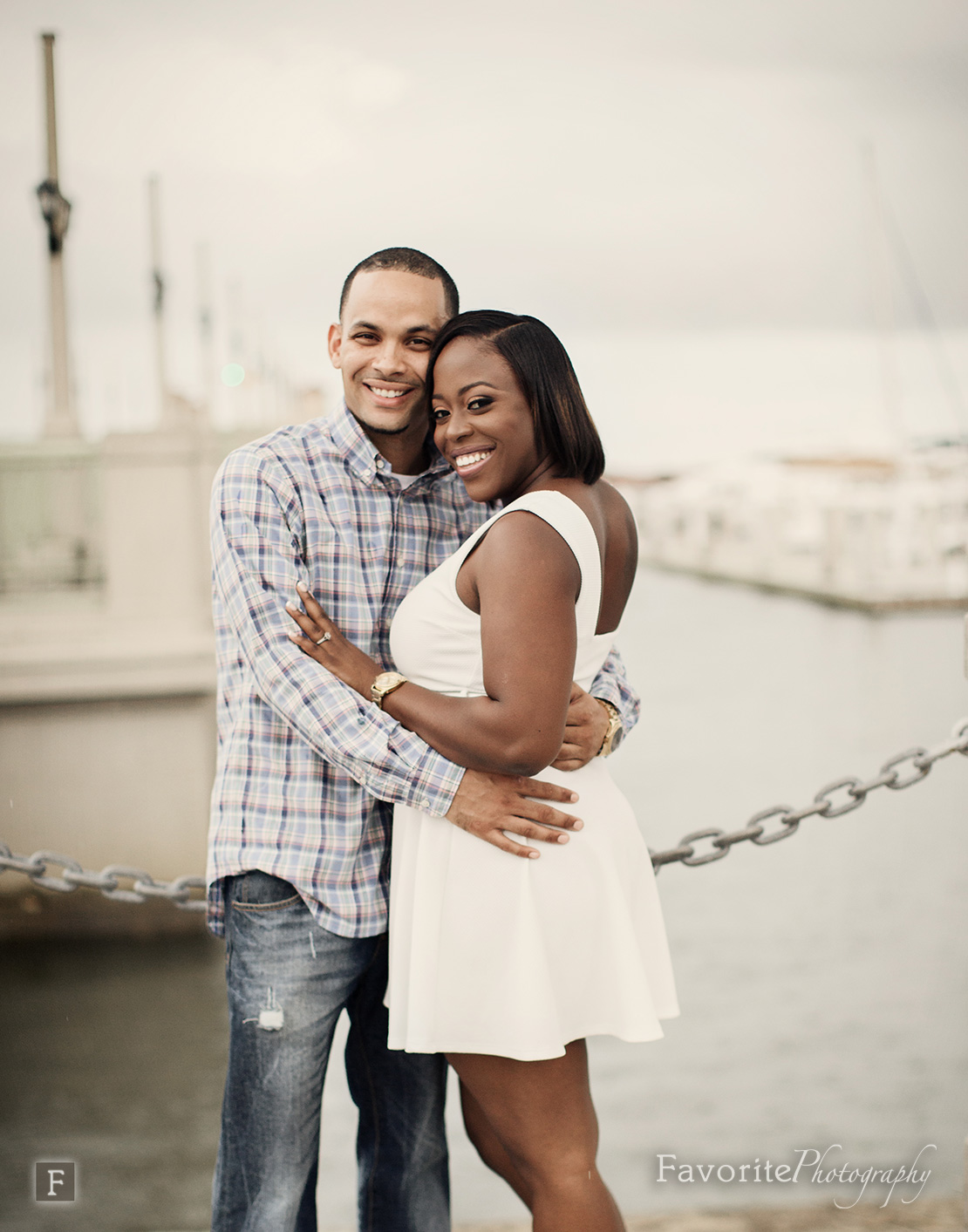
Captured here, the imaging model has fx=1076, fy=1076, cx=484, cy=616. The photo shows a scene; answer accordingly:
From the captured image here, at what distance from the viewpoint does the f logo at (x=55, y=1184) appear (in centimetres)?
261

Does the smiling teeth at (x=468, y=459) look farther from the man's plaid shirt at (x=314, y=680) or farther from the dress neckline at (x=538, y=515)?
the man's plaid shirt at (x=314, y=680)

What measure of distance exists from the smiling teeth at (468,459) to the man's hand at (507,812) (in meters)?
0.44

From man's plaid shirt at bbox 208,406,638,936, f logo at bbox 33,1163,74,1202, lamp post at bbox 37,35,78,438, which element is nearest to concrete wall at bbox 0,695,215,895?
lamp post at bbox 37,35,78,438

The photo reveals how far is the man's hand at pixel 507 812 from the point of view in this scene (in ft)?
4.91

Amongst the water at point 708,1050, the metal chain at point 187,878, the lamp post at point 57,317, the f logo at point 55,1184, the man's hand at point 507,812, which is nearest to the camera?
the man's hand at point 507,812

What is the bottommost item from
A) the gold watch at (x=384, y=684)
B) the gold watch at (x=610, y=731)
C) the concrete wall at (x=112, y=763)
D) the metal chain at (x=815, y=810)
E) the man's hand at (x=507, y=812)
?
the concrete wall at (x=112, y=763)

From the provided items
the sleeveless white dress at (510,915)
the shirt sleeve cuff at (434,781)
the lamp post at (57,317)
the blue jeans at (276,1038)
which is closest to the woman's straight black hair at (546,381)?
the sleeveless white dress at (510,915)

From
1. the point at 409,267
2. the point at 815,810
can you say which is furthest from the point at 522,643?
the point at 815,810

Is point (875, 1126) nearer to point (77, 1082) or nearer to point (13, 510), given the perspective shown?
point (77, 1082)

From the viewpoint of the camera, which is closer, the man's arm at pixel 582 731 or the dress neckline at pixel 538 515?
the dress neckline at pixel 538 515

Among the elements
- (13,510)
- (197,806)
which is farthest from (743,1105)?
(13,510)

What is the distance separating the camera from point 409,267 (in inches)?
66.1

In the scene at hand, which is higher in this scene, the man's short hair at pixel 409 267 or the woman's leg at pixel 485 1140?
the man's short hair at pixel 409 267

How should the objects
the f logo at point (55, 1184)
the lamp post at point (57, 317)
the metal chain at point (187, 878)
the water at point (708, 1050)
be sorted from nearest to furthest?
the metal chain at point (187, 878) → the f logo at point (55, 1184) → the water at point (708, 1050) → the lamp post at point (57, 317)
